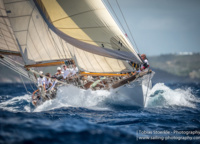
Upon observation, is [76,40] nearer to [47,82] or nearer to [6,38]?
[47,82]

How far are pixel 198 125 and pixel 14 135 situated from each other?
5.95 meters

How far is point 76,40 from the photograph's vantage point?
9.67 metres

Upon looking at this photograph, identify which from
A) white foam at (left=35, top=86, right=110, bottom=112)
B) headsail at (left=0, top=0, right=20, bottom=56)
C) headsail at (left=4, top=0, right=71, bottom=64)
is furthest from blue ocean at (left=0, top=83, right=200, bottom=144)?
headsail at (left=0, top=0, right=20, bottom=56)

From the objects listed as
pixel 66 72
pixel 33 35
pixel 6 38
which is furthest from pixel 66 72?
pixel 6 38

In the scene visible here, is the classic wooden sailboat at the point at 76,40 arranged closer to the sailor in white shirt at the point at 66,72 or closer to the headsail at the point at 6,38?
the headsail at the point at 6,38

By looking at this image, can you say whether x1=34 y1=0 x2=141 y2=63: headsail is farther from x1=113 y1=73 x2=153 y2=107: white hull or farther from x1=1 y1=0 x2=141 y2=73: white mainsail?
x1=113 y1=73 x2=153 y2=107: white hull

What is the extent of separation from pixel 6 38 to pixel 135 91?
346 inches

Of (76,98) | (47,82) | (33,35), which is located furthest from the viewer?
(33,35)

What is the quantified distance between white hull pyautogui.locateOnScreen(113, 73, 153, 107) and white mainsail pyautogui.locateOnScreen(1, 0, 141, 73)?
89cm

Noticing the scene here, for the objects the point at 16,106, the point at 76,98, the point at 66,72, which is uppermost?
the point at 66,72

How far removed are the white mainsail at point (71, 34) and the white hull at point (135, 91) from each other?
2.93ft

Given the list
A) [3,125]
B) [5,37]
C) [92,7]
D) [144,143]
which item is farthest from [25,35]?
[144,143]

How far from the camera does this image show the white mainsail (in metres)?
8.63

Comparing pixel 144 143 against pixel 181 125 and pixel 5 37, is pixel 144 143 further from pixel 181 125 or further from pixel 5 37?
pixel 5 37
